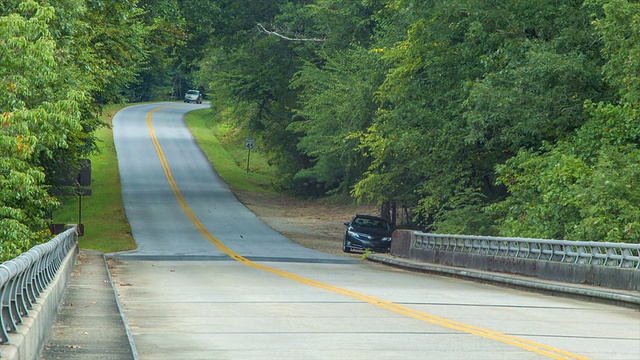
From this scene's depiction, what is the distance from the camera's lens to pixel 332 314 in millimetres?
15180

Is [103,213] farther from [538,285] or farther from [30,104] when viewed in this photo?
[538,285]

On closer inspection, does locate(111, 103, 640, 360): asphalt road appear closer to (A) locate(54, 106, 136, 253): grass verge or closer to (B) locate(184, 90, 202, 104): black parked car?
(A) locate(54, 106, 136, 253): grass verge

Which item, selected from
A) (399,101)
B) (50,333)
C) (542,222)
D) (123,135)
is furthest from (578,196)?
(123,135)

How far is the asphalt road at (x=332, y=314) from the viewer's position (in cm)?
1150

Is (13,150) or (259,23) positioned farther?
(259,23)

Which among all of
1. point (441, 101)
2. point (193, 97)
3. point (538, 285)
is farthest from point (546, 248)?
point (193, 97)

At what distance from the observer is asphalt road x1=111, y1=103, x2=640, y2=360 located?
37.7ft

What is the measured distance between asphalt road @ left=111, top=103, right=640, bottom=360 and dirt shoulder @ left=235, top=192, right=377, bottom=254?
29.4 ft

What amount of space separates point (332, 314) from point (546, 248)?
8946mm

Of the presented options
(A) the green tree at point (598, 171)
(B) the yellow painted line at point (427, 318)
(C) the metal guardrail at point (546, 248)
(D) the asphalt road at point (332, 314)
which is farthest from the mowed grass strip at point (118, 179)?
(A) the green tree at point (598, 171)

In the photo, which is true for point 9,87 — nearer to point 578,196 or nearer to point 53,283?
point 53,283

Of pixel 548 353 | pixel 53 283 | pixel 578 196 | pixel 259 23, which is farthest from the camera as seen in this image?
pixel 259 23

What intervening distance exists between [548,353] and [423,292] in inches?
336

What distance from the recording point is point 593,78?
28516mm
